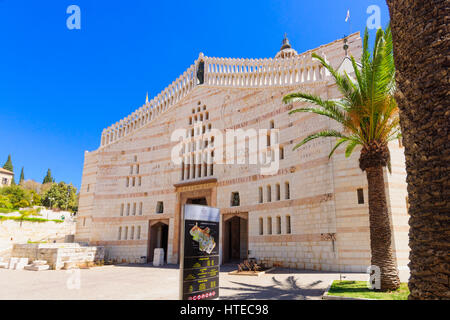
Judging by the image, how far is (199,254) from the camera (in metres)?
6.88

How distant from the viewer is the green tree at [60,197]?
58750 mm

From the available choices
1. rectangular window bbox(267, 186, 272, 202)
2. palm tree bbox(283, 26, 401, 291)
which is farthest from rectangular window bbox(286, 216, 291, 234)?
palm tree bbox(283, 26, 401, 291)

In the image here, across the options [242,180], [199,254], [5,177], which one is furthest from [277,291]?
[5,177]

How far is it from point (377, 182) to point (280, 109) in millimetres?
10949

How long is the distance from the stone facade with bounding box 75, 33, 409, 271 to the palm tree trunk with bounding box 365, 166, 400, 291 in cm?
505

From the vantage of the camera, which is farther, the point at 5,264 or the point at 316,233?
the point at 5,264

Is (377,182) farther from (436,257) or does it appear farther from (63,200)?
(63,200)

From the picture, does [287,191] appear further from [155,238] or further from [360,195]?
[155,238]

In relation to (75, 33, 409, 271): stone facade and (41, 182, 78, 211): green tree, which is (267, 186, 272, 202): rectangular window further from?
(41, 182, 78, 211): green tree

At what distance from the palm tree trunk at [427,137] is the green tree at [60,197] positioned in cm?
6416

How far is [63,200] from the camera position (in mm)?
59219

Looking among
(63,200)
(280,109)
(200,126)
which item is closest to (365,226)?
(280,109)

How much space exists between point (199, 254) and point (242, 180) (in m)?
14.9

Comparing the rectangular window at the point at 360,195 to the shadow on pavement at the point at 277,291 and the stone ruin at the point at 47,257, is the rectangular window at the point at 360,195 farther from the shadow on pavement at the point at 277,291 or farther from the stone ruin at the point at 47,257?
the stone ruin at the point at 47,257
